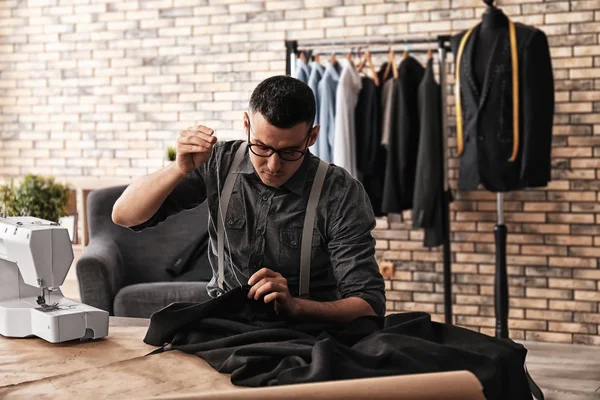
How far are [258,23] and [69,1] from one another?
4.84 feet

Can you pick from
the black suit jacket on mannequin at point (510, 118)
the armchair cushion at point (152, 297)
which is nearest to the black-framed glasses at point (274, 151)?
the armchair cushion at point (152, 297)

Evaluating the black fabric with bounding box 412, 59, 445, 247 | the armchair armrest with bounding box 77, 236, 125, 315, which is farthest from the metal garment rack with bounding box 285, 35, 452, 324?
the armchair armrest with bounding box 77, 236, 125, 315

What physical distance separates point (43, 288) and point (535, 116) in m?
2.92

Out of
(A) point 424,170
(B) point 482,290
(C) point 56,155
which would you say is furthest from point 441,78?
(C) point 56,155

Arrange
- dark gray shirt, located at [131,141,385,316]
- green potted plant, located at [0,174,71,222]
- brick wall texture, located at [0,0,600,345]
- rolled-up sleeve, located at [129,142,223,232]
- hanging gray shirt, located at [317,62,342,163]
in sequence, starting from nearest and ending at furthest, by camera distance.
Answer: dark gray shirt, located at [131,141,385,316], rolled-up sleeve, located at [129,142,223,232], green potted plant, located at [0,174,71,222], hanging gray shirt, located at [317,62,342,163], brick wall texture, located at [0,0,600,345]

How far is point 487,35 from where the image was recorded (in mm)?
4273

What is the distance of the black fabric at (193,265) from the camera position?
4.36 m

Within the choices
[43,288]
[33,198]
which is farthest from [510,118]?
[43,288]

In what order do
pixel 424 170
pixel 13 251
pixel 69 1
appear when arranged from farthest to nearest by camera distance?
pixel 69 1
pixel 424 170
pixel 13 251

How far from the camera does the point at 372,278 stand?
2195mm

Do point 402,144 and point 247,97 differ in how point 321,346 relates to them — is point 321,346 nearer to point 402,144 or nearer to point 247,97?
point 402,144

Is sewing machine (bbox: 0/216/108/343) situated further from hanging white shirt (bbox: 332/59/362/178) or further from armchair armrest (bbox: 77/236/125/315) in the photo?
hanging white shirt (bbox: 332/59/362/178)

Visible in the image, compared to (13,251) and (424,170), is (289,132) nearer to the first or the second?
(13,251)

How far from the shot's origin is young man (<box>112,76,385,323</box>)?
2145 millimetres
